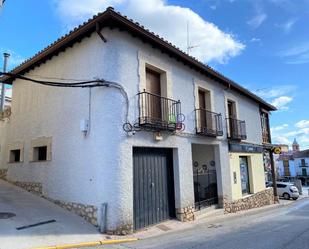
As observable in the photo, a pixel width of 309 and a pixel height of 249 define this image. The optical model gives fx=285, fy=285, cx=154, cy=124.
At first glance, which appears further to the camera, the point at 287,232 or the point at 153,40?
the point at 153,40

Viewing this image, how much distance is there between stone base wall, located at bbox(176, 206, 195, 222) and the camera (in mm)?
9617

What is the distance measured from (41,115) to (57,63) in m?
1.98

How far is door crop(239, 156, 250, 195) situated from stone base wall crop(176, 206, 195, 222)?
562 centimetres

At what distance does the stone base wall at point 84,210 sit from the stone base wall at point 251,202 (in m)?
6.59

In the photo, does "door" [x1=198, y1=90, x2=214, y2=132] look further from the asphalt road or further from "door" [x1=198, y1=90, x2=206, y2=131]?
the asphalt road

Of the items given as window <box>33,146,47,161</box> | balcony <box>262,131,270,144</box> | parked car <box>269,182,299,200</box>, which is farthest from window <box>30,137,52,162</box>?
parked car <box>269,182,299,200</box>

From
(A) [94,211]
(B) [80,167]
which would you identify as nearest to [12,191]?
(B) [80,167]

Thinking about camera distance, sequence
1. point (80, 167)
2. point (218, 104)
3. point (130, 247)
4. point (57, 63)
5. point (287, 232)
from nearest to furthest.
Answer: point (130, 247) → point (287, 232) → point (80, 167) → point (57, 63) → point (218, 104)

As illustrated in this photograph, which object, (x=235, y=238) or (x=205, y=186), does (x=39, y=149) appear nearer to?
(x=205, y=186)

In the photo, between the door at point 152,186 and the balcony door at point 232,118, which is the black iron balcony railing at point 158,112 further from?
→ the balcony door at point 232,118

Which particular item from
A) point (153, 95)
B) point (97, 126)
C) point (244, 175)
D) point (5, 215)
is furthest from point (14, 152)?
point (244, 175)

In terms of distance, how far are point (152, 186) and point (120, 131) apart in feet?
7.51

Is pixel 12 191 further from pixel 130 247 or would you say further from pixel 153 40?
pixel 153 40

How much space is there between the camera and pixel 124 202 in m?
7.58
